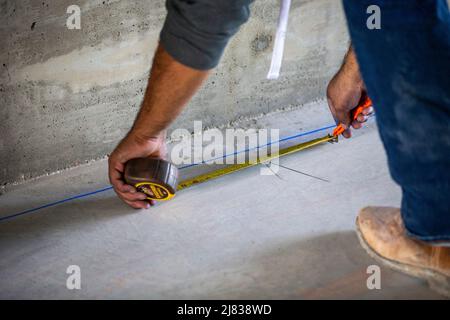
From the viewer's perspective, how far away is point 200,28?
1.67m

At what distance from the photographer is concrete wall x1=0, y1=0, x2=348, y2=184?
2.42m

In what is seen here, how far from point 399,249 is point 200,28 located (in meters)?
0.92

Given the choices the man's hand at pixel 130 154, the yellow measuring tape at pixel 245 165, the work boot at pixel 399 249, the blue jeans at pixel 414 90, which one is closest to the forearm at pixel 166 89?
the man's hand at pixel 130 154

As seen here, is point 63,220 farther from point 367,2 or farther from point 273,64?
point 367,2

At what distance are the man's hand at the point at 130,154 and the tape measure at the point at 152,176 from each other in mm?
21

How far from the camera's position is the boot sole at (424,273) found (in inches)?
76.5

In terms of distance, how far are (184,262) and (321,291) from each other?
45 centimetres

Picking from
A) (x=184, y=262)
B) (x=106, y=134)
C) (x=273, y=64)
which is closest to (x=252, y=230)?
(x=184, y=262)

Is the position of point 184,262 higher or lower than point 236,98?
lower

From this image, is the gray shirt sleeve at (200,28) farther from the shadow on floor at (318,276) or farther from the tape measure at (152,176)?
the shadow on floor at (318,276)

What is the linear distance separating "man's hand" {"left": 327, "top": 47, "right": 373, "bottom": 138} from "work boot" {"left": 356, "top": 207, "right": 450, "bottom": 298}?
433mm
